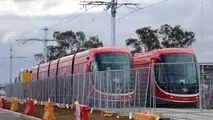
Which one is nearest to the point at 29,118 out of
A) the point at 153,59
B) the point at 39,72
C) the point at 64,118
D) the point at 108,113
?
the point at 64,118

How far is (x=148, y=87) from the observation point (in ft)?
71.6

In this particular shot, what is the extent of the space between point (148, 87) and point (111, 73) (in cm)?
514

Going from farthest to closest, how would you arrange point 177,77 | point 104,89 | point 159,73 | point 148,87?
point 104,89 < point 177,77 < point 159,73 < point 148,87

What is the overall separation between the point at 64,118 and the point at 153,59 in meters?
7.59

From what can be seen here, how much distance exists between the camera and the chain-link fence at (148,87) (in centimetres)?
2161

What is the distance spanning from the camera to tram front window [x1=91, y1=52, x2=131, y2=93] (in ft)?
82.0

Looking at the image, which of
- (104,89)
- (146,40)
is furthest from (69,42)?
(104,89)

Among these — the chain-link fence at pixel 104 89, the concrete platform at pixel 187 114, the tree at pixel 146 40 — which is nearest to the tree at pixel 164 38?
the tree at pixel 146 40

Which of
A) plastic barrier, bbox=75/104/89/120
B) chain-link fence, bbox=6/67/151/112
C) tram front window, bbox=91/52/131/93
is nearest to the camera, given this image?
plastic barrier, bbox=75/104/89/120

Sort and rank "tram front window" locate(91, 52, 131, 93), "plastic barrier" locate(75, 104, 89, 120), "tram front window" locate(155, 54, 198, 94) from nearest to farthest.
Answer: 1. "plastic barrier" locate(75, 104, 89, 120)
2. "tram front window" locate(155, 54, 198, 94)
3. "tram front window" locate(91, 52, 131, 93)

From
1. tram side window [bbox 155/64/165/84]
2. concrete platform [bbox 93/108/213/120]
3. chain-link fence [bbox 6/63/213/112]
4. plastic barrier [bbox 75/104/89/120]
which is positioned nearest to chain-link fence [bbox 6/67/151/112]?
chain-link fence [bbox 6/63/213/112]

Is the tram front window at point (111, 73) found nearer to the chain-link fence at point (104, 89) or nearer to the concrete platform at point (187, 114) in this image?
the chain-link fence at point (104, 89)

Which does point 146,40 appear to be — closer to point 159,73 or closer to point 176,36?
point 176,36

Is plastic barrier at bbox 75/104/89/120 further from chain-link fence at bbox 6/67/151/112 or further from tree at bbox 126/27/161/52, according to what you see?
tree at bbox 126/27/161/52
